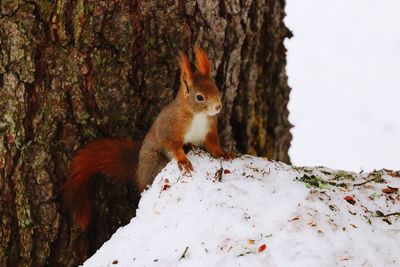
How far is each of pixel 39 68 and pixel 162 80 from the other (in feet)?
1.55

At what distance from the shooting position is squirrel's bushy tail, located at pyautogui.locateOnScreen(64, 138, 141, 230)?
2.70 metres

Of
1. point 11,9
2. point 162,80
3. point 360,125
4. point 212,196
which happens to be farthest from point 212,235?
point 360,125

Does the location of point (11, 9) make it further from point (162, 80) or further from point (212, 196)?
point (212, 196)

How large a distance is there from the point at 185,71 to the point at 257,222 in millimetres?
726

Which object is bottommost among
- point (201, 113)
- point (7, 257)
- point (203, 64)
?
point (7, 257)

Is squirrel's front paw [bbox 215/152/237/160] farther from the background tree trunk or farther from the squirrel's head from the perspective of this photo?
the background tree trunk

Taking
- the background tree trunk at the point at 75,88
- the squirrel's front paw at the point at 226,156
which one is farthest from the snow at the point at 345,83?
the squirrel's front paw at the point at 226,156

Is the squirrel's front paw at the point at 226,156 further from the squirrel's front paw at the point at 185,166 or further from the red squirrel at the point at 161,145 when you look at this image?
the squirrel's front paw at the point at 185,166

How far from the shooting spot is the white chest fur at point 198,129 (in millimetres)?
2637

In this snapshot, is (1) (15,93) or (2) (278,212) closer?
(2) (278,212)

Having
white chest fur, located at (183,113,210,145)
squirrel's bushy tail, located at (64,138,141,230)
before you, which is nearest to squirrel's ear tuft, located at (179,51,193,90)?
white chest fur, located at (183,113,210,145)

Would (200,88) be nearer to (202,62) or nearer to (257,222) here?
(202,62)

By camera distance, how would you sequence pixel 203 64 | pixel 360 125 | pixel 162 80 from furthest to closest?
1. pixel 360 125
2. pixel 162 80
3. pixel 203 64

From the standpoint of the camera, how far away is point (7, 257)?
274 cm
